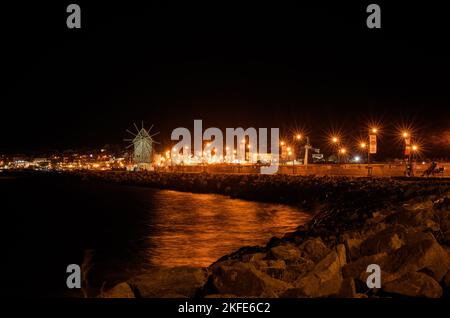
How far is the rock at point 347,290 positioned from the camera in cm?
629

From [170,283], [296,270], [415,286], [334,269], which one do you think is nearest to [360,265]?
[334,269]

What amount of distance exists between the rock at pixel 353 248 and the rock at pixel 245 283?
7.61 ft

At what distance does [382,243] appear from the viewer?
8562 millimetres

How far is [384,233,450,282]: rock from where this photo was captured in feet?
23.3

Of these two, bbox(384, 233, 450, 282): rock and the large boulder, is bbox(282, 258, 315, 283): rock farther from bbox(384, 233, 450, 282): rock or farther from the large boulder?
bbox(384, 233, 450, 282): rock

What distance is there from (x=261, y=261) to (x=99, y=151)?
156m

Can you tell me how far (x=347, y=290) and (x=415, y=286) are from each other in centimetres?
94

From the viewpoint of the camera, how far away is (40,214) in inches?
1048

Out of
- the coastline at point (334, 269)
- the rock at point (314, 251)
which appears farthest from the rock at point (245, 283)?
the rock at point (314, 251)

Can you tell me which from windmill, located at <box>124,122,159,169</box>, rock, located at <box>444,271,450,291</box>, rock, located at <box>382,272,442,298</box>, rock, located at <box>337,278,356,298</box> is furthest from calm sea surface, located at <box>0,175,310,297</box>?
windmill, located at <box>124,122,159,169</box>

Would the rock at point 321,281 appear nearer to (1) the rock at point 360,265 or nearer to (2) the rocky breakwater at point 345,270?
(2) the rocky breakwater at point 345,270

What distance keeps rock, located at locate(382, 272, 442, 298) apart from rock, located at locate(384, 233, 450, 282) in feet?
1.46
